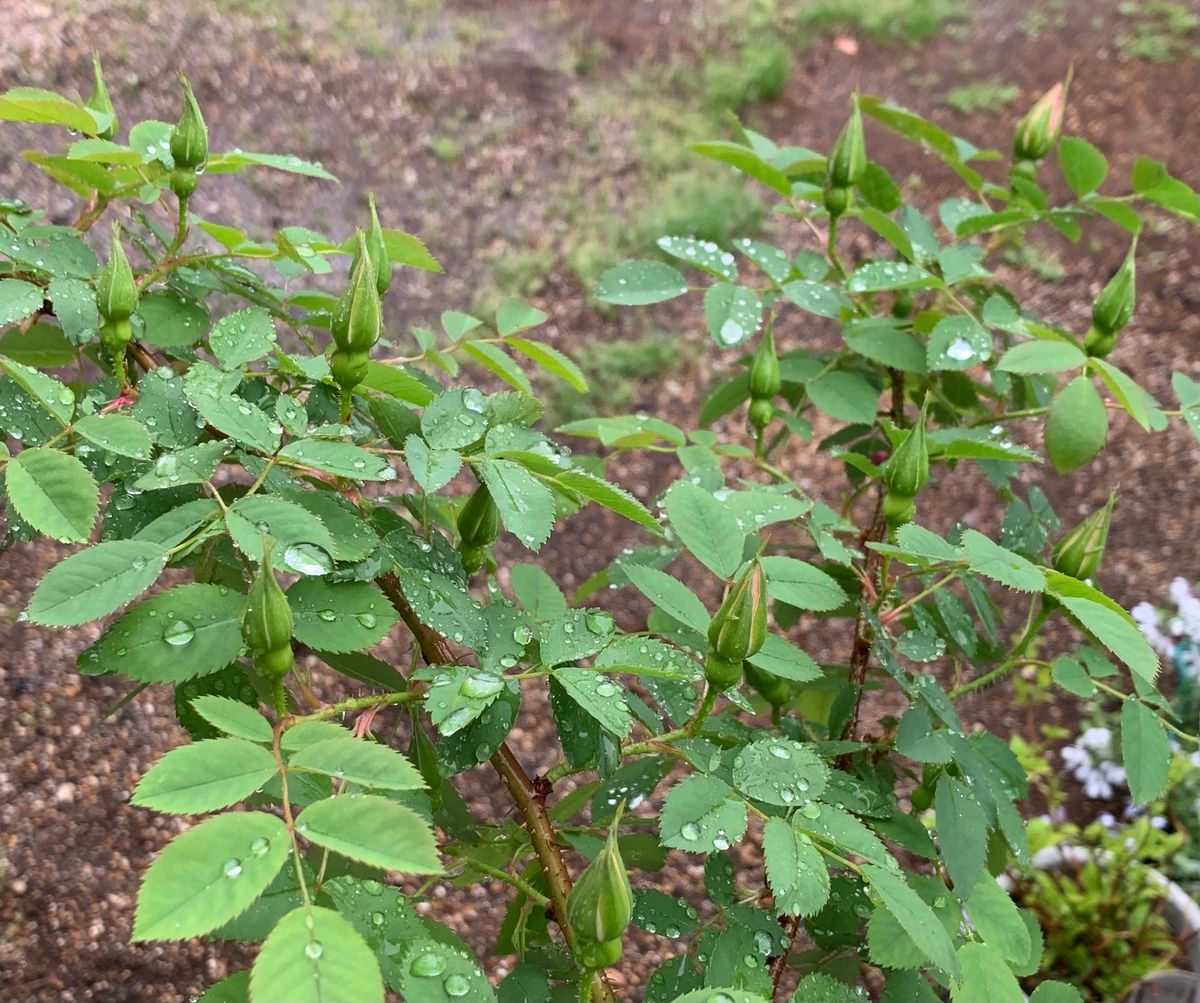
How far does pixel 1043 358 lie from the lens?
1005 mm

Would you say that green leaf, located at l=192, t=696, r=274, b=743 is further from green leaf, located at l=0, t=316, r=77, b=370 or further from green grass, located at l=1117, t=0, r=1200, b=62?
green grass, located at l=1117, t=0, r=1200, b=62

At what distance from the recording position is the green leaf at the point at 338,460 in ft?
2.22

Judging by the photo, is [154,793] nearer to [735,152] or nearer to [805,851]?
[805,851]

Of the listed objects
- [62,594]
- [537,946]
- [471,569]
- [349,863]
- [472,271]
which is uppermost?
[62,594]

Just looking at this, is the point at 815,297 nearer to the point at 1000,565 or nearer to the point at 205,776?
the point at 1000,565

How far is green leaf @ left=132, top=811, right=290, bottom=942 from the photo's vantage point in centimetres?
47

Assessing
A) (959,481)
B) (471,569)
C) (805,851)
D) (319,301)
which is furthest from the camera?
(959,481)

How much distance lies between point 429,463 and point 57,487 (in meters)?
0.25

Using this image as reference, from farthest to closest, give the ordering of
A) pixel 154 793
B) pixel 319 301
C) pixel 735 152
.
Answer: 1. pixel 735 152
2. pixel 319 301
3. pixel 154 793

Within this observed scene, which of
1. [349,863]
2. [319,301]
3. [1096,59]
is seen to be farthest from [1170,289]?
[349,863]

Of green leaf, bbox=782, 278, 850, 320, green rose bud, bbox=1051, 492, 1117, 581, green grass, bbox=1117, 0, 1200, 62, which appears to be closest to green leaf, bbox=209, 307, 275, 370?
green leaf, bbox=782, 278, 850, 320

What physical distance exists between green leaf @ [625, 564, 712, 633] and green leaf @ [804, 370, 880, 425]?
458 mm

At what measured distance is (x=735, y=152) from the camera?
118 cm

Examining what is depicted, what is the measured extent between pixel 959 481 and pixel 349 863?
2.56 meters
